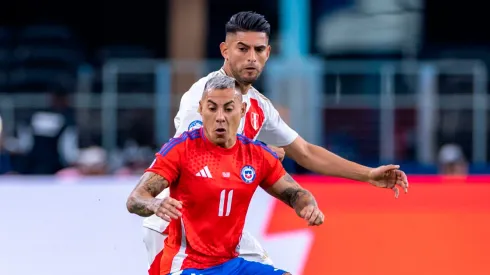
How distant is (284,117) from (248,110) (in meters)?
7.61

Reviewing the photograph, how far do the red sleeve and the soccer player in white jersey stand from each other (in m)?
0.43

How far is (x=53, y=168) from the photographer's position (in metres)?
13.4

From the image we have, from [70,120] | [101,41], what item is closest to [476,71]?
[70,120]

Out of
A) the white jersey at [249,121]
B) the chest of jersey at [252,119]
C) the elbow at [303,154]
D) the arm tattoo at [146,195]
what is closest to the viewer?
the arm tattoo at [146,195]

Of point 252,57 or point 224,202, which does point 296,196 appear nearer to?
point 224,202

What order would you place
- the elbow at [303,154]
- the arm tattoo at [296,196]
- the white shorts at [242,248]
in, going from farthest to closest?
the elbow at [303,154] → the white shorts at [242,248] → the arm tattoo at [296,196]

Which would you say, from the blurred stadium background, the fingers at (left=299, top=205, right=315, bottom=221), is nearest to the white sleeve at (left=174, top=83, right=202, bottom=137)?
the fingers at (left=299, top=205, right=315, bottom=221)

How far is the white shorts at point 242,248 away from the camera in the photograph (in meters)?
5.41

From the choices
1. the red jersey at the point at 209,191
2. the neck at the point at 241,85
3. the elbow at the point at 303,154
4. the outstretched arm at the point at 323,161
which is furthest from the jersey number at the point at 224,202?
the elbow at the point at 303,154

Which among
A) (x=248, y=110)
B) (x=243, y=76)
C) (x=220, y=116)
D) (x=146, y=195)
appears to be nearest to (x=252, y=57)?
(x=243, y=76)

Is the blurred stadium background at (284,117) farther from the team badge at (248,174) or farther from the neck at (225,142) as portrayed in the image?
the neck at (225,142)

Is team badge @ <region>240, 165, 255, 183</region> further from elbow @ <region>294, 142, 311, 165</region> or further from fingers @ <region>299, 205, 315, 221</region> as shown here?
elbow @ <region>294, 142, 311, 165</region>

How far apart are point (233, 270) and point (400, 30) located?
40.9ft

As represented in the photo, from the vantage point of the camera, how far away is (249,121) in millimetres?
5789
